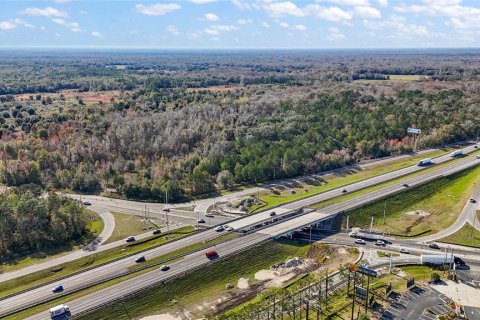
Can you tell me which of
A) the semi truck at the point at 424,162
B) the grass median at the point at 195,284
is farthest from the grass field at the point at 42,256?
the semi truck at the point at 424,162

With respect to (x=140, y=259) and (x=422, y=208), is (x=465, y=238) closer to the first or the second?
(x=422, y=208)

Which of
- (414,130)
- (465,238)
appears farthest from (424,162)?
(465,238)

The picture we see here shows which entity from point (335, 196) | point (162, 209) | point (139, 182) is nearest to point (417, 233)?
point (335, 196)

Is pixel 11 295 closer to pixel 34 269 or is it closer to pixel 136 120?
pixel 34 269

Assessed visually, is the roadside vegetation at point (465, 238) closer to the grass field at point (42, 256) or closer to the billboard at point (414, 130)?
the billboard at point (414, 130)

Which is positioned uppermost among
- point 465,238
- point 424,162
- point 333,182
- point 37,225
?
point 424,162

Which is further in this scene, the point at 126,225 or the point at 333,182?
the point at 333,182
